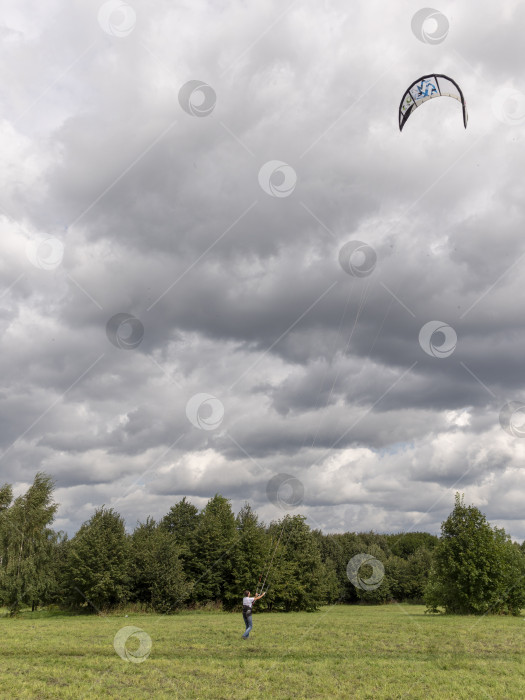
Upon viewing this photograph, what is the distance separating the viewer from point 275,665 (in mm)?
17125

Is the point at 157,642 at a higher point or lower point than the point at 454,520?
lower

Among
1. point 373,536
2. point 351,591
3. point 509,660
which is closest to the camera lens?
point 509,660

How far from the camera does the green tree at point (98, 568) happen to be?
146 feet

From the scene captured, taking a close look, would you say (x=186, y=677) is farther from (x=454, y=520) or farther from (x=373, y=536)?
(x=373, y=536)

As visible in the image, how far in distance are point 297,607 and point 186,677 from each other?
43.1 metres

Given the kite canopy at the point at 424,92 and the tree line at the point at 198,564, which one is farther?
the tree line at the point at 198,564

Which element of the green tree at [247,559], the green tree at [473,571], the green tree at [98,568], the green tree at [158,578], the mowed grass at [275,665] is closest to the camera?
the mowed grass at [275,665]

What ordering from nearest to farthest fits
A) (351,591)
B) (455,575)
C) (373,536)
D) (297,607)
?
(455,575), (297,607), (351,591), (373,536)

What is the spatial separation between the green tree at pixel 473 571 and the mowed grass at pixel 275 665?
13643 millimetres

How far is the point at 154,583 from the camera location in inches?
1842

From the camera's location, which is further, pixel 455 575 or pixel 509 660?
pixel 455 575

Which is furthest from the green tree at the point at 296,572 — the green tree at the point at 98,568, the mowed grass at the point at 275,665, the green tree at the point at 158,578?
the mowed grass at the point at 275,665

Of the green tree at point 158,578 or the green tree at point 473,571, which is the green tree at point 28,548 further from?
the green tree at point 473,571

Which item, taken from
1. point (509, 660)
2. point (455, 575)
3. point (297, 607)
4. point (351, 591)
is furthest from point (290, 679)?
point (351, 591)
